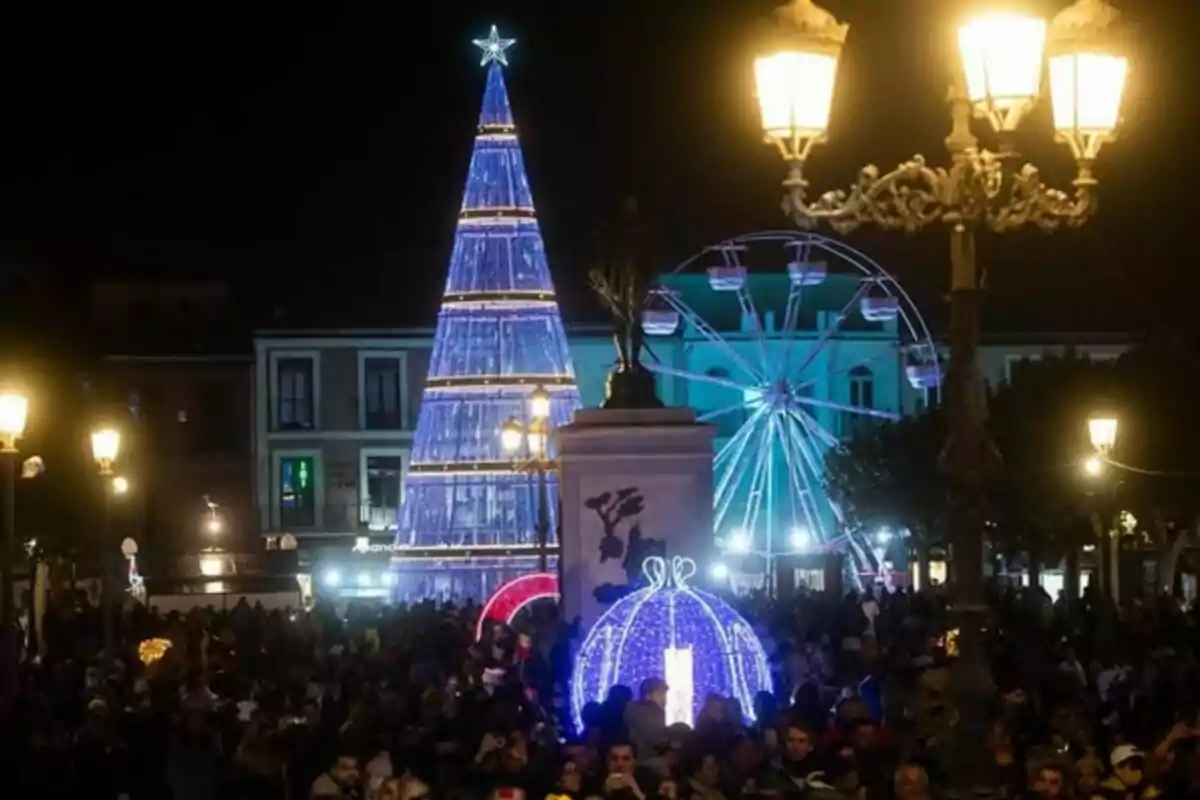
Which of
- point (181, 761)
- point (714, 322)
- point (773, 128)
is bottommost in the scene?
point (181, 761)

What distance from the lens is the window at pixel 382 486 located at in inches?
3233

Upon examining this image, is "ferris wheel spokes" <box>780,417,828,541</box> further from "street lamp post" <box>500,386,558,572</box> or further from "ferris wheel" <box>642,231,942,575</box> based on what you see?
"street lamp post" <box>500,386,558,572</box>

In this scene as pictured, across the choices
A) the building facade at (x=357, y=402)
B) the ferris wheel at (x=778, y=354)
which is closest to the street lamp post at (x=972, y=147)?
the ferris wheel at (x=778, y=354)

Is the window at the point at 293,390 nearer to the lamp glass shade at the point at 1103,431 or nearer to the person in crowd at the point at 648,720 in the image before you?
the lamp glass shade at the point at 1103,431

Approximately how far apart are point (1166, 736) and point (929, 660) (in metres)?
5.70

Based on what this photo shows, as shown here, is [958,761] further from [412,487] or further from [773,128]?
[412,487]

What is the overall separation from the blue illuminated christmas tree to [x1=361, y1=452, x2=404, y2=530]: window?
92.4 feet

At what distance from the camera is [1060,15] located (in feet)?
45.4

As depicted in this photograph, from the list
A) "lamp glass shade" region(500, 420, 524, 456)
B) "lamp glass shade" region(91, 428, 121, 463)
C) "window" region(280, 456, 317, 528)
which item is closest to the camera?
"lamp glass shade" region(91, 428, 121, 463)

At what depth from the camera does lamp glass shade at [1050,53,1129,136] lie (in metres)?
13.9

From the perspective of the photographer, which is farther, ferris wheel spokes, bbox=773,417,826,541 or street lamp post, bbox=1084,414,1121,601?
ferris wheel spokes, bbox=773,417,826,541

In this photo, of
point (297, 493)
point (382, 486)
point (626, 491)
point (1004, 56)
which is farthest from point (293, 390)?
point (1004, 56)

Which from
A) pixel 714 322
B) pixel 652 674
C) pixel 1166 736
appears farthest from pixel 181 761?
pixel 714 322

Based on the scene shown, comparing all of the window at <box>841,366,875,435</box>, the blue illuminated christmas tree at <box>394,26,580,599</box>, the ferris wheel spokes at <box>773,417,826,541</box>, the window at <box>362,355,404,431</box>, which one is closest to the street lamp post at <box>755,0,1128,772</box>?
the blue illuminated christmas tree at <box>394,26,580,599</box>
